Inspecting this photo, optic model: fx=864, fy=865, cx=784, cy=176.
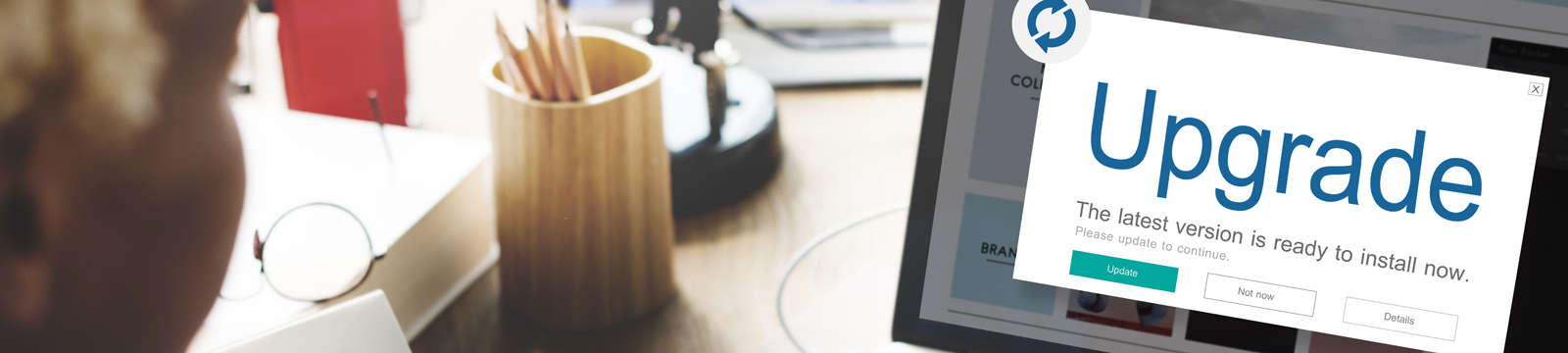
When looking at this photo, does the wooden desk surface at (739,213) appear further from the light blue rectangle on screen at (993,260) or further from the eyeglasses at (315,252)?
the light blue rectangle on screen at (993,260)

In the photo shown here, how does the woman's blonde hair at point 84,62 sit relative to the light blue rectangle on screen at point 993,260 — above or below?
above

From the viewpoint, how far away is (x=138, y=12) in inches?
13.3

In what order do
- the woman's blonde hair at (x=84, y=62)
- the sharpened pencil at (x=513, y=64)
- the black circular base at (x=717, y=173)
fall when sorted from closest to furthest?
the woman's blonde hair at (x=84, y=62)
the sharpened pencil at (x=513, y=64)
the black circular base at (x=717, y=173)

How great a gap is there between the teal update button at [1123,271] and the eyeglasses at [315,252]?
0.36 meters

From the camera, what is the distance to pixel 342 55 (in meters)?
0.54

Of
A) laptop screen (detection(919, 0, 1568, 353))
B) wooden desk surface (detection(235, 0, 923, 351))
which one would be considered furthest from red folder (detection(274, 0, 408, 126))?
laptop screen (detection(919, 0, 1568, 353))

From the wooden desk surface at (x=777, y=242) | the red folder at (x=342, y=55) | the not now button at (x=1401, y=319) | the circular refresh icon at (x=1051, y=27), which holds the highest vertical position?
the circular refresh icon at (x=1051, y=27)

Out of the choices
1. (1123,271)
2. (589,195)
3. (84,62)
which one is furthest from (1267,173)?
(84,62)

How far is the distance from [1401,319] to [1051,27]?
179mm

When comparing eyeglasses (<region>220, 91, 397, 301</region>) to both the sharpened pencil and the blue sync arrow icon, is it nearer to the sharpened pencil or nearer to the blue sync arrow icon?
the sharpened pencil

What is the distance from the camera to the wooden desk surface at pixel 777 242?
52 cm

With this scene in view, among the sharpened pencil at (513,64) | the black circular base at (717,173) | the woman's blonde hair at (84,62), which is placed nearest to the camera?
the woman's blonde hair at (84,62)

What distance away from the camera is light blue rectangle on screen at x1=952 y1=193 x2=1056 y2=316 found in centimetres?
35

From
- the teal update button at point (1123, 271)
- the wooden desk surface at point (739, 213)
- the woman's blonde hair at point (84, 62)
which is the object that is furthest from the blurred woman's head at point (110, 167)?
the teal update button at point (1123, 271)
